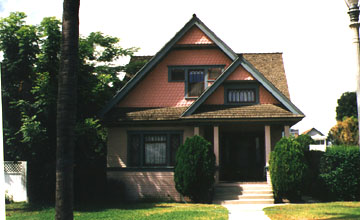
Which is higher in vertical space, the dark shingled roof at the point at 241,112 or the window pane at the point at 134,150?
the dark shingled roof at the point at 241,112

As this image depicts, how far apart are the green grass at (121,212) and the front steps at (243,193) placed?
2581 mm

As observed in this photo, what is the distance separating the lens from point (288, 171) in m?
16.9

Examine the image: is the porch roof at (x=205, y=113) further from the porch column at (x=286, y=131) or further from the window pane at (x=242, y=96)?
the porch column at (x=286, y=131)

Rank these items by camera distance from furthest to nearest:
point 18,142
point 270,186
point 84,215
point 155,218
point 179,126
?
1. point 179,126
2. point 270,186
3. point 18,142
4. point 84,215
5. point 155,218

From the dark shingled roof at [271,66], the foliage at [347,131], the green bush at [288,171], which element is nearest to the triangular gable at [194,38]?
the dark shingled roof at [271,66]

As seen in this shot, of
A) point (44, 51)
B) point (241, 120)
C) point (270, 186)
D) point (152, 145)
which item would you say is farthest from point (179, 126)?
point (44, 51)


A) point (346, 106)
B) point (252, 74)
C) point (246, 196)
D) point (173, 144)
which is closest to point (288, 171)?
point (246, 196)

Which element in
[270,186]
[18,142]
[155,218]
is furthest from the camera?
[270,186]

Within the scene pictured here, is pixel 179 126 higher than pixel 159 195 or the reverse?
higher

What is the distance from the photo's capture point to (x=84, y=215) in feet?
46.3

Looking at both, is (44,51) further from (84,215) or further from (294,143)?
→ (294,143)

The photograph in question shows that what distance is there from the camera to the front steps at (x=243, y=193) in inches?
688

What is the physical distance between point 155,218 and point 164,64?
10.0 m

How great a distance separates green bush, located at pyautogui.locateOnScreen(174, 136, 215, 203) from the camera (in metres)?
16.9
